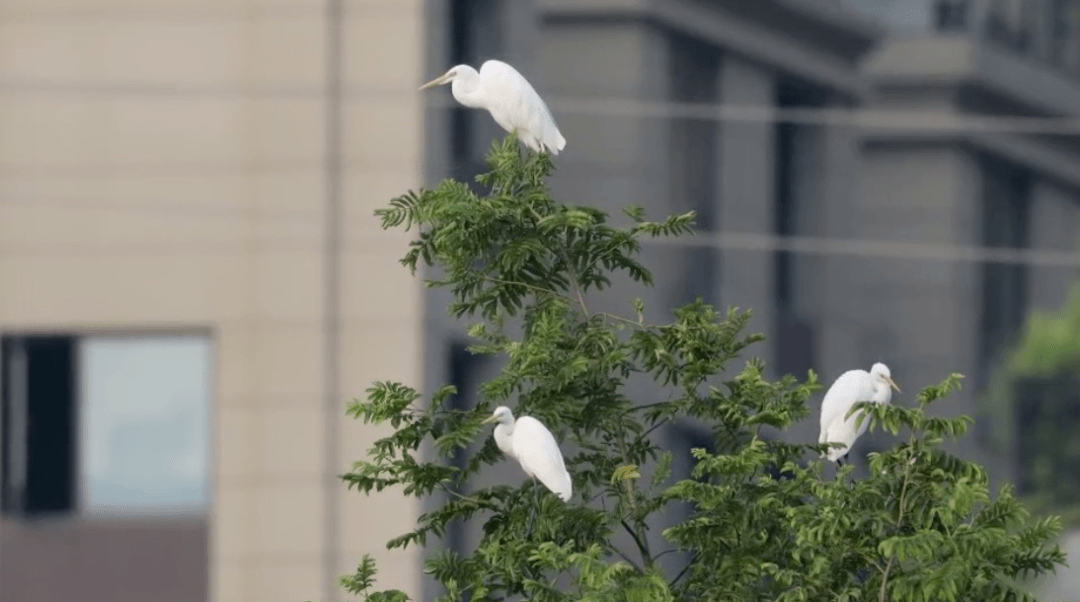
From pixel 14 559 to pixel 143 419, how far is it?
2.15 m

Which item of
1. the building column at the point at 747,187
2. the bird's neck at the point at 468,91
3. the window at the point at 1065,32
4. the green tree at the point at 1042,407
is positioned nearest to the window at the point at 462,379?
the building column at the point at 747,187

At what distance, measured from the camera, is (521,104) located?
14.3m

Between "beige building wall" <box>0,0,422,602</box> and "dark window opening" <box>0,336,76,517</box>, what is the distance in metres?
0.65

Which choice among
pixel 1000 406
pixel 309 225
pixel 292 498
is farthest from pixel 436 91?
pixel 1000 406

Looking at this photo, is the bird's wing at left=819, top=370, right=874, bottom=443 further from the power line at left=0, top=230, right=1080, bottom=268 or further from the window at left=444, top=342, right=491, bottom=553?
the window at left=444, top=342, right=491, bottom=553

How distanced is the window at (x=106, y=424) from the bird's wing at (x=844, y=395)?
19.1m

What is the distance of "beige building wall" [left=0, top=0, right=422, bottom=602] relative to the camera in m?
30.8

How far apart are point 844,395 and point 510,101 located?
8.55 feet

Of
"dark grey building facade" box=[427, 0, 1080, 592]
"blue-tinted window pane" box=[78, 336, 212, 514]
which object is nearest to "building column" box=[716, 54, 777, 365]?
"dark grey building facade" box=[427, 0, 1080, 592]

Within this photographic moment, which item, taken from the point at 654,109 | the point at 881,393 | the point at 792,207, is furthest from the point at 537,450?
the point at 792,207

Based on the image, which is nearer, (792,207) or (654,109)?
(654,109)

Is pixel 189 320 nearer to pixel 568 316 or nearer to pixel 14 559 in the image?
pixel 14 559

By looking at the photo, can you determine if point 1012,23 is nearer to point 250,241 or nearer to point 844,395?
point 250,241

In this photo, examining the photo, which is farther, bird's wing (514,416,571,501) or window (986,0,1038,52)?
window (986,0,1038,52)
